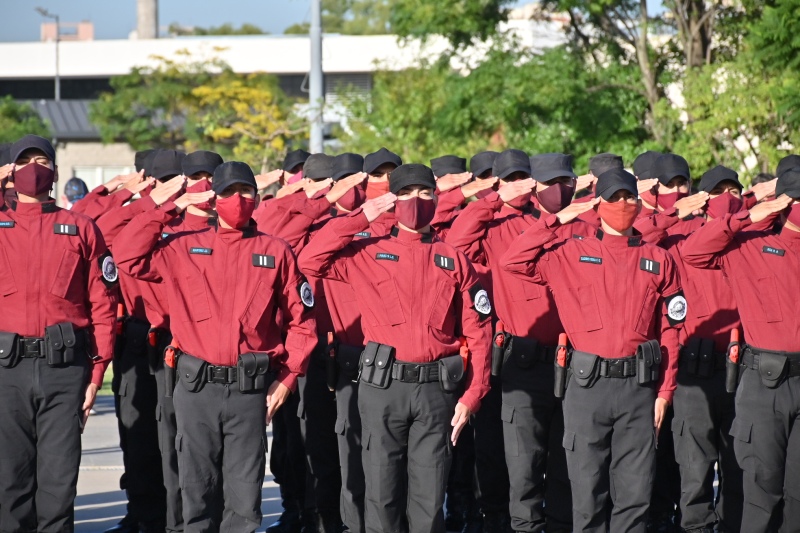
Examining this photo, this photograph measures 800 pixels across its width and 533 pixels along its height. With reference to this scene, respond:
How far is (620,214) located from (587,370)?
0.93 meters

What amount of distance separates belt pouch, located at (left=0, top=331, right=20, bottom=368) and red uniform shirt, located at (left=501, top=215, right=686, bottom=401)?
289 centimetres

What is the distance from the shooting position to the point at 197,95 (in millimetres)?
43219

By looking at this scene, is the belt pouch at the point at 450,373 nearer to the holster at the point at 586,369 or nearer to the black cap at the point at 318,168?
the holster at the point at 586,369

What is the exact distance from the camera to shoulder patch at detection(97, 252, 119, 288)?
7594 millimetres

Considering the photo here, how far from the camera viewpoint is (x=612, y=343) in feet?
24.1

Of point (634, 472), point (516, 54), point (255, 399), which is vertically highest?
point (516, 54)

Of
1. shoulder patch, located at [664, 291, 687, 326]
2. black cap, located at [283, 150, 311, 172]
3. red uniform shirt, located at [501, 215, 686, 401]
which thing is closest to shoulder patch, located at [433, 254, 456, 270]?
red uniform shirt, located at [501, 215, 686, 401]

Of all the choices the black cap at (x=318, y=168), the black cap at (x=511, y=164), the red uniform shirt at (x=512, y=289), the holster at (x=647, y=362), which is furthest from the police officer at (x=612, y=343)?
the black cap at (x=318, y=168)

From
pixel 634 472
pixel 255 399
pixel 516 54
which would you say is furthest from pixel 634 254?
pixel 516 54

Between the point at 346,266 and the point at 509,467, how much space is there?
1.86 metres

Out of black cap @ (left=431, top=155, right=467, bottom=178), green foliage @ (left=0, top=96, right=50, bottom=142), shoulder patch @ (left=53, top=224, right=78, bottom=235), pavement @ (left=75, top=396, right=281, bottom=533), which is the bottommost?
pavement @ (left=75, top=396, right=281, bottom=533)

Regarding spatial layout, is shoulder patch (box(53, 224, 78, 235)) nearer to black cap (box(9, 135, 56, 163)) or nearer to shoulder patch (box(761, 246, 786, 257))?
black cap (box(9, 135, 56, 163))

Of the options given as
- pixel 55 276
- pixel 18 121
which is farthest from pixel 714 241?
pixel 18 121

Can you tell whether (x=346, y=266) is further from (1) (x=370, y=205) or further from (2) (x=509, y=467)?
(2) (x=509, y=467)
